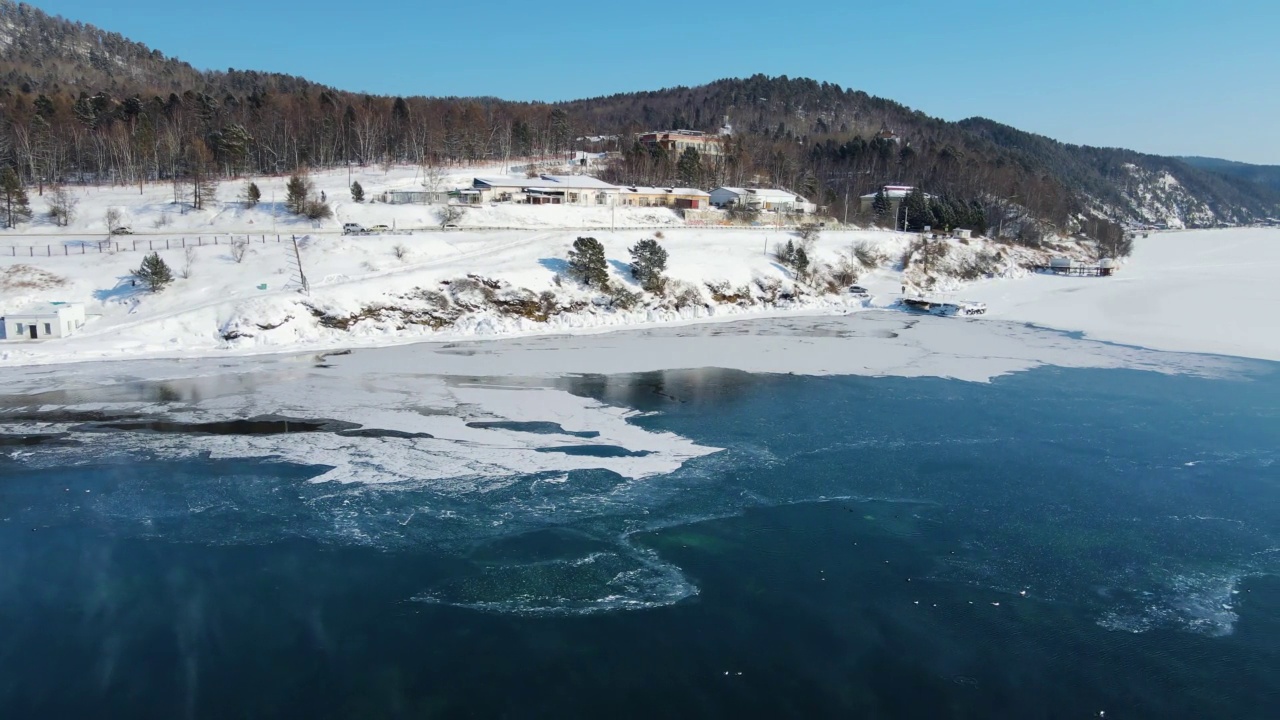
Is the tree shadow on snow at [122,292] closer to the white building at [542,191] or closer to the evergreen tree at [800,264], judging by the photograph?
the white building at [542,191]

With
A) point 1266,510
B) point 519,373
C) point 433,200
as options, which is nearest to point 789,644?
point 1266,510

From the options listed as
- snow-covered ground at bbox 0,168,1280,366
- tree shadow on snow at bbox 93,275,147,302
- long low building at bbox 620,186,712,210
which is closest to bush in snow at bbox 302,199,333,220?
snow-covered ground at bbox 0,168,1280,366

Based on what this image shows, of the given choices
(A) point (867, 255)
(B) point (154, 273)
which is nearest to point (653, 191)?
(A) point (867, 255)

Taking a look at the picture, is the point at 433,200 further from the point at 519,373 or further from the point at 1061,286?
the point at 1061,286

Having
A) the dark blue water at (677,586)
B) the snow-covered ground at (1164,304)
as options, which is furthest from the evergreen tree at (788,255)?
the dark blue water at (677,586)

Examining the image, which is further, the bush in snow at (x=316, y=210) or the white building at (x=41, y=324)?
the bush in snow at (x=316, y=210)

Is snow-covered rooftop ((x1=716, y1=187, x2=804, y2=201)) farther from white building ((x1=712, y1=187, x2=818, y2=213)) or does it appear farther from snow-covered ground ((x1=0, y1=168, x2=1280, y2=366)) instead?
snow-covered ground ((x1=0, y1=168, x2=1280, y2=366))

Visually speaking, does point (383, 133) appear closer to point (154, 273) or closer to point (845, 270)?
point (154, 273)
